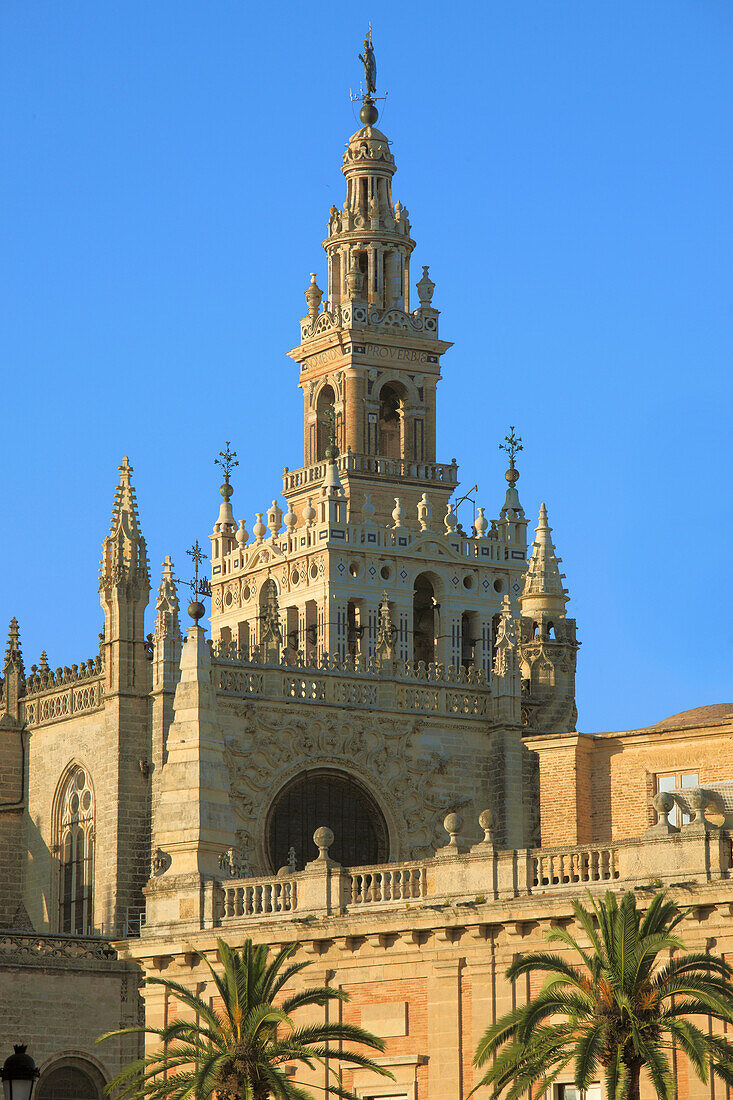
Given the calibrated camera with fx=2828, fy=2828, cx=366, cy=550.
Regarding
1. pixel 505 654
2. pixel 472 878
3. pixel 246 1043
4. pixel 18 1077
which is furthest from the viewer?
pixel 505 654

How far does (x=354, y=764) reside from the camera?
228 ft

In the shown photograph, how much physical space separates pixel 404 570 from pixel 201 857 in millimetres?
33273

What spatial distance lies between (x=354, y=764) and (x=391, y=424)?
23631 millimetres

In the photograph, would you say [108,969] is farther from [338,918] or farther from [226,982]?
[226,982]

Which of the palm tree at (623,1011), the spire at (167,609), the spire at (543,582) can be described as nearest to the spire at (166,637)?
the spire at (167,609)

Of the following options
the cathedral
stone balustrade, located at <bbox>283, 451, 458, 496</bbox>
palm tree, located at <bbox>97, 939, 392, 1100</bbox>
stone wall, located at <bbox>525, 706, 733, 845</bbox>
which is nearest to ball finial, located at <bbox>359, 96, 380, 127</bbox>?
the cathedral

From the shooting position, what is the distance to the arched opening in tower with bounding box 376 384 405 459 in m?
90.0

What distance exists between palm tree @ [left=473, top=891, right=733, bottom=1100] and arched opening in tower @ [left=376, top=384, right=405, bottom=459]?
48.9m

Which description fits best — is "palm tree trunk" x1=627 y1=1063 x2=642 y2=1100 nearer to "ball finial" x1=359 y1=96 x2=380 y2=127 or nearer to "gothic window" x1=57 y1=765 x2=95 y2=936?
"gothic window" x1=57 y1=765 x2=95 y2=936

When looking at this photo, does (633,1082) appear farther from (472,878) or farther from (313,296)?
(313,296)

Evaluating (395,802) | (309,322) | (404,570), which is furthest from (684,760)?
(309,322)

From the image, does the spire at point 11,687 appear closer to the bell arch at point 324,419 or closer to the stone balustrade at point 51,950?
the stone balustrade at point 51,950

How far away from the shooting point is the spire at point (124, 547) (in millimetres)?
69938

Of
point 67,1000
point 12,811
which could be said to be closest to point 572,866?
point 67,1000
